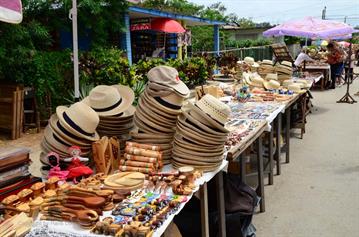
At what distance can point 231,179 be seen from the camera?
11.5 feet

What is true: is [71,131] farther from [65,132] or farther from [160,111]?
[160,111]

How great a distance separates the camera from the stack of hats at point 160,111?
2.72 m

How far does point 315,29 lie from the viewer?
9273 mm

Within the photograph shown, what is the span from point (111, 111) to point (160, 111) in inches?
17.1

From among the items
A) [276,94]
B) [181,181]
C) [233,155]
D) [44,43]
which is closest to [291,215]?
[233,155]

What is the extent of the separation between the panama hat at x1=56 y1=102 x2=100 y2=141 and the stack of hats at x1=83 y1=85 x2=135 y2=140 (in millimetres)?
227

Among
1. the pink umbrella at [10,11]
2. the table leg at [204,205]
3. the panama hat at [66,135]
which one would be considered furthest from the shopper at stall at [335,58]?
the pink umbrella at [10,11]

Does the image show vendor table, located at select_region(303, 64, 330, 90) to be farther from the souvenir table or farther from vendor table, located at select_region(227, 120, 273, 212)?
the souvenir table

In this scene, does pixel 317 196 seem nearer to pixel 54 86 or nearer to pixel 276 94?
pixel 276 94

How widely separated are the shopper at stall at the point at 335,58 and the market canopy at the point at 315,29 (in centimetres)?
317

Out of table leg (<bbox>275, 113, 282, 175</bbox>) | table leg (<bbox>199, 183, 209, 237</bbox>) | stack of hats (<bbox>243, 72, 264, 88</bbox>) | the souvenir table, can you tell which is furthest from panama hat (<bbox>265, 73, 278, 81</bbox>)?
table leg (<bbox>199, 183, 209, 237</bbox>)

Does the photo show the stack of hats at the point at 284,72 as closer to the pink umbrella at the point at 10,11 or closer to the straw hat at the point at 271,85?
the straw hat at the point at 271,85

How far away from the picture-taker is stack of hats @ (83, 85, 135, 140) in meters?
2.91

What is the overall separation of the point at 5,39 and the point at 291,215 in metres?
5.31
